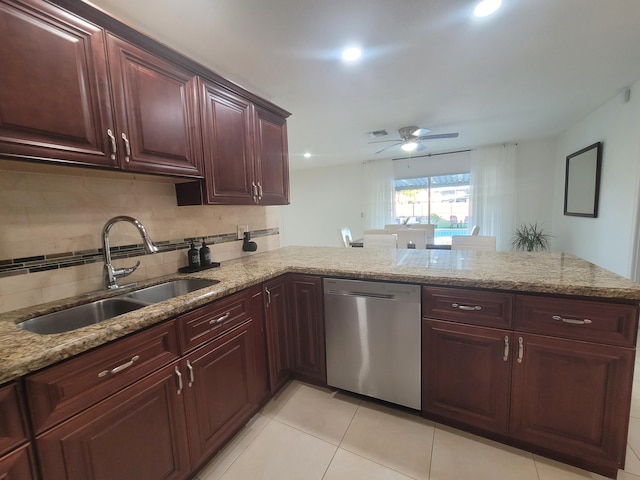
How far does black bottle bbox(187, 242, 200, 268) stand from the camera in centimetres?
178

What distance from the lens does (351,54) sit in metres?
1.95

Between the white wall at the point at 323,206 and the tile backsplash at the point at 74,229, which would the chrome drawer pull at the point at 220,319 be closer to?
the tile backsplash at the point at 74,229

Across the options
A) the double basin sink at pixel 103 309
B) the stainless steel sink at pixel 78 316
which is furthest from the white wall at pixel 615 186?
the stainless steel sink at pixel 78 316

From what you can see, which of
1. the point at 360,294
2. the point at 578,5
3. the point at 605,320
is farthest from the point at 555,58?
the point at 360,294

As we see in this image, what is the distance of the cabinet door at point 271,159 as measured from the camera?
208 centimetres

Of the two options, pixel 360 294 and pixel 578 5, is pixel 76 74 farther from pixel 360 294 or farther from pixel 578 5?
pixel 578 5

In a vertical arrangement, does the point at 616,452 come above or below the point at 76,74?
below

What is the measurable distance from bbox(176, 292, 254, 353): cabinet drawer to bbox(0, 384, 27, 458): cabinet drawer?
48 centimetres

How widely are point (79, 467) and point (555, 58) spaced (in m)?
3.58

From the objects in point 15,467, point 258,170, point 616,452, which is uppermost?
point 258,170

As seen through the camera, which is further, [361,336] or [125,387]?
[361,336]

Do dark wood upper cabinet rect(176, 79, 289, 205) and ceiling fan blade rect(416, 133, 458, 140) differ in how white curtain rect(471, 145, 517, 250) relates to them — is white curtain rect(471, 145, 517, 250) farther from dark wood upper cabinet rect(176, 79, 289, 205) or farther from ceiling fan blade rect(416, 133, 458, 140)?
dark wood upper cabinet rect(176, 79, 289, 205)

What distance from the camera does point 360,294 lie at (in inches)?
64.9

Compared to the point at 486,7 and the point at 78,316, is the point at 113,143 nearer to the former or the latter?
the point at 78,316
